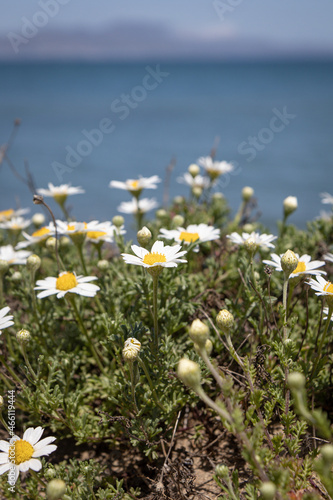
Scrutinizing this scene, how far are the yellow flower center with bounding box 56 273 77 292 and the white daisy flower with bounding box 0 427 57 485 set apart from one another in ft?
2.19

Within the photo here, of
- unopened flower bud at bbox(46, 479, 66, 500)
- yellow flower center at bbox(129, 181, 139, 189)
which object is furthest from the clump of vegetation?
yellow flower center at bbox(129, 181, 139, 189)

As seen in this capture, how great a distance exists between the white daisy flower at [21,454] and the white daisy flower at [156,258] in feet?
2.35

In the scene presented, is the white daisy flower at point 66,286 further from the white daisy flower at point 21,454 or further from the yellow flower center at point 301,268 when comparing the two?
the yellow flower center at point 301,268

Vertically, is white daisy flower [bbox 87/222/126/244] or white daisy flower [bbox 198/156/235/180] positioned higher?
white daisy flower [bbox 198/156/235/180]

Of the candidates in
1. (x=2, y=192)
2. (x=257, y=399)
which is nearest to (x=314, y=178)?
(x=2, y=192)

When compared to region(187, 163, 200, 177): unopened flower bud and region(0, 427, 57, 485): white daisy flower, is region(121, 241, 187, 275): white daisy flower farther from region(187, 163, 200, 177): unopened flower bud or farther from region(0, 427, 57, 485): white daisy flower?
region(187, 163, 200, 177): unopened flower bud

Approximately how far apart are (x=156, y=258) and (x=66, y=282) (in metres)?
0.51

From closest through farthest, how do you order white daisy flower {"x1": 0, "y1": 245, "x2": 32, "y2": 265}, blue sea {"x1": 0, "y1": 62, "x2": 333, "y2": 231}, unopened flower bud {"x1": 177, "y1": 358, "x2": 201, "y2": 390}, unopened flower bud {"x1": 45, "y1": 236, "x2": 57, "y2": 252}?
unopened flower bud {"x1": 177, "y1": 358, "x2": 201, "y2": 390} < unopened flower bud {"x1": 45, "y1": 236, "x2": 57, "y2": 252} < white daisy flower {"x1": 0, "y1": 245, "x2": 32, "y2": 265} < blue sea {"x1": 0, "y1": 62, "x2": 333, "y2": 231}

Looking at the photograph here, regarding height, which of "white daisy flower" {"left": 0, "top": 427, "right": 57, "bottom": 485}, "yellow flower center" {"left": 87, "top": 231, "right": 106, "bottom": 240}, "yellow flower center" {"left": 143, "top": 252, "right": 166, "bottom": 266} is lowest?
"white daisy flower" {"left": 0, "top": 427, "right": 57, "bottom": 485}

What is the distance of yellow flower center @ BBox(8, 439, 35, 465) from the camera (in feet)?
5.63

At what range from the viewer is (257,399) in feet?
5.38


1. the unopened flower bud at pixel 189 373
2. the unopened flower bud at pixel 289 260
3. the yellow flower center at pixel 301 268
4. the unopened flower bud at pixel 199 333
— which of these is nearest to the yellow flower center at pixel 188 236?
the yellow flower center at pixel 301 268

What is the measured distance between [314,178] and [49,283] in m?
10.2

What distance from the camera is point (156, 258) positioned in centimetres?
190
